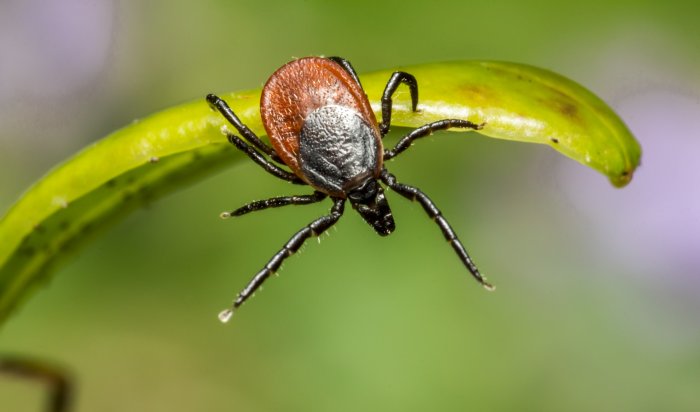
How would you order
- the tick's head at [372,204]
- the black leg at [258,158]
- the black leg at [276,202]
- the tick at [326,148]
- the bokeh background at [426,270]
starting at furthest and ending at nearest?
the bokeh background at [426,270] → the tick's head at [372,204] → the black leg at [276,202] → the tick at [326,148] → the black leg at [258,158]

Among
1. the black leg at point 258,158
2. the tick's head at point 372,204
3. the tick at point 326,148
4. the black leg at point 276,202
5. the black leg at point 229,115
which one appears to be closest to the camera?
the black leg at point 229,115

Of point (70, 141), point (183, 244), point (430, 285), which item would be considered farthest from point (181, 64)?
point (430, 285)

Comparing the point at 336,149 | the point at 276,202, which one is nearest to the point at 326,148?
the point at 336,149

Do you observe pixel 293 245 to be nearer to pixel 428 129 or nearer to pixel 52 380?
pixel 428 129

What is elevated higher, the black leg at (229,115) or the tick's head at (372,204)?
the tick's head at (372,204)

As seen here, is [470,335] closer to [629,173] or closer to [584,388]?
[584,388]

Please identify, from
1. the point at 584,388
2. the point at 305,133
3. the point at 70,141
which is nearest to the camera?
the point at 305,133

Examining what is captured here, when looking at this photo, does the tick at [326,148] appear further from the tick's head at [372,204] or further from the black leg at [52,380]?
the black leg at [52,380]

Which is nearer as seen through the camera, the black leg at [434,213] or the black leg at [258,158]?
the black leg at [258,158]

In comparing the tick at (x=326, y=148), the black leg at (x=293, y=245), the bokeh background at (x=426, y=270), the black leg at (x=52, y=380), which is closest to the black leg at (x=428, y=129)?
the tick at (x=326, y=148)
